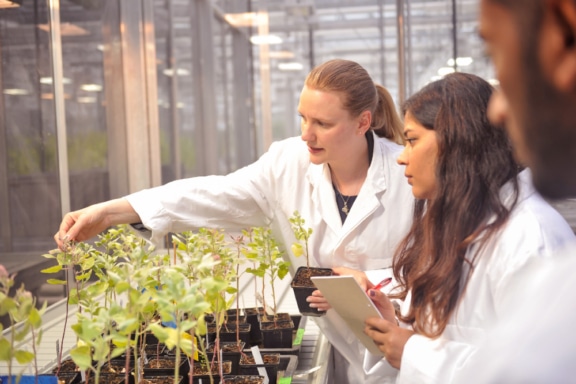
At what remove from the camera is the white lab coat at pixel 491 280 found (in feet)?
4.59

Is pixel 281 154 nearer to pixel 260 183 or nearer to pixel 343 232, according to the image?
pixel 260 183

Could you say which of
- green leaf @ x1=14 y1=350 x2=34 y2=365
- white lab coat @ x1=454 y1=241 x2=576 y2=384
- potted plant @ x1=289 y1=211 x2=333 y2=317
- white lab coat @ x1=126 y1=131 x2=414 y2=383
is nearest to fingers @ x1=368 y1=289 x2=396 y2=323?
potted plant @ x1=289 y1=211 x2=333 y2=317

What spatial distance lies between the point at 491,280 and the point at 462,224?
0.50 feet

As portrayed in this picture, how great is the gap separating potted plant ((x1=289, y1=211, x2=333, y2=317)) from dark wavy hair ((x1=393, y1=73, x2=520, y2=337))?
1.50 ft

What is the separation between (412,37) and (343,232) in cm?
433

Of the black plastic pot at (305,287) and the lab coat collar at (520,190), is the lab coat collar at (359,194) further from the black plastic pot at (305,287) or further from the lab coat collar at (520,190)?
the lab coat collar at (520,190)

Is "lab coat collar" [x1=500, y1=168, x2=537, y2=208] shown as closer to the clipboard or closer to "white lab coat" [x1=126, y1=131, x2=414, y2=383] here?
the clipboard

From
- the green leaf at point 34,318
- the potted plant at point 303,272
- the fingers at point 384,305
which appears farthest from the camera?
the potted plant at point 303,272

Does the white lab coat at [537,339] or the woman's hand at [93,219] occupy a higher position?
the white lab coat at [537,339]

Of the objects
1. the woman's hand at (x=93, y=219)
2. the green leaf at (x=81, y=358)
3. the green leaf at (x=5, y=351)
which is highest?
→ the woman's hand at (x=93, y=219)

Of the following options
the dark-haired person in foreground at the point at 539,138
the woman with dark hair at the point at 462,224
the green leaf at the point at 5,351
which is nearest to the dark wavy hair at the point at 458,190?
the woman with dark hair at the point at 462,224

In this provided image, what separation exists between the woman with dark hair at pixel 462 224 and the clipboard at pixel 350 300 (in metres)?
0.14

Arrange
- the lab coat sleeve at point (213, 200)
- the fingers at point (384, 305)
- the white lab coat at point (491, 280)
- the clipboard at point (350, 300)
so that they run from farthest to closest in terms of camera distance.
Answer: the lab coat sleeve at point (213, 200)
the fingers at point (384, 305)
the clipboard at point (350, 300)
the white lab coat at point (491, 280)

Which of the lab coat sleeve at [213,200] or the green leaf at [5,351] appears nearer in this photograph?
the green leaf at [5,351]
